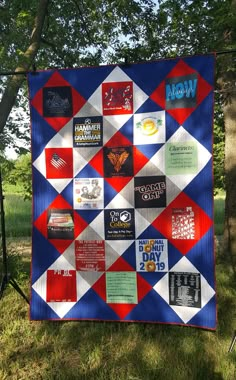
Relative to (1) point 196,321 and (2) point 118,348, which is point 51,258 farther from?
(1) point 196,321

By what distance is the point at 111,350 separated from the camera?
3324mm

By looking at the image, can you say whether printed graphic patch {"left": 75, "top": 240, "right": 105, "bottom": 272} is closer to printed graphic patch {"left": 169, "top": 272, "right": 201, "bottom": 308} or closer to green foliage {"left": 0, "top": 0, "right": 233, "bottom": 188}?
printed graphic patch {"left": 169, "top": 272, "right": 201, "bottom": 308}

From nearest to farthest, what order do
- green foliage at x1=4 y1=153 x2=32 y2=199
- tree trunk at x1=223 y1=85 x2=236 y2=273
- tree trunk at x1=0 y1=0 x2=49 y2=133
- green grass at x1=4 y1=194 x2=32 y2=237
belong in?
tree trunk at x1=223 y1=85 x2=236 y2=273 < tree trunk at x1=0 y1=0 x2=49 y2=133 < green foliage at x1=4 y1=153 x2=32 y2=199 < green grass at x1=4 y1=194 x2=32 y2=237

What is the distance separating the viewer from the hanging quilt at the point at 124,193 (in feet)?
10.5

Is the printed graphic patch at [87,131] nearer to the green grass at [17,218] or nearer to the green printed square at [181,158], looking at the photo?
the green printed square at [181,158]

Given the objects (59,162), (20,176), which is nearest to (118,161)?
(59,162)

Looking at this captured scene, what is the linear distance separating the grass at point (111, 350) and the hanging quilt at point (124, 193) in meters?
0.19

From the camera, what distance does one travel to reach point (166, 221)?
10.8ft

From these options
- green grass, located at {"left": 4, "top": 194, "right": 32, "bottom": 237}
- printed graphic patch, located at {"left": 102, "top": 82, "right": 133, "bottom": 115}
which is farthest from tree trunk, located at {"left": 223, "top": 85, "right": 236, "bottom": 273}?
green grass, located at {"left": 4, "top": 194, "right": 32, "bottom": 237}

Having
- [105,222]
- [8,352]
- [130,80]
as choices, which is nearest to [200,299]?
[105,222]

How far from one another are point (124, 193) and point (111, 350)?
1411mm

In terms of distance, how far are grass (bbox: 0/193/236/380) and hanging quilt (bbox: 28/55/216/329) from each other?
189 millimetres

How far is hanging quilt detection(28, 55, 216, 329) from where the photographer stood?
3.19 m

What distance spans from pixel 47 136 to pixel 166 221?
1362 millimetres
